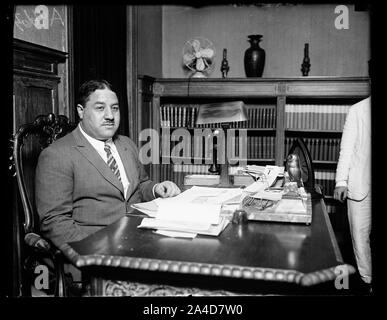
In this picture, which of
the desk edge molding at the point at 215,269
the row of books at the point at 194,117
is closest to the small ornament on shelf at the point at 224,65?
the row of books at the point at 194,117

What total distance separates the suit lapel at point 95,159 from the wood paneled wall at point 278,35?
2.73 meters

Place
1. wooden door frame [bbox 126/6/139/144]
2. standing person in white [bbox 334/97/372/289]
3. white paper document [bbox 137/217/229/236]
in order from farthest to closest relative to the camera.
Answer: wooden door frame [bbox 126/6/139/144]
standing person in white [bbox 334/97/372/289]
white paper document [bbox 137/217/229/236]

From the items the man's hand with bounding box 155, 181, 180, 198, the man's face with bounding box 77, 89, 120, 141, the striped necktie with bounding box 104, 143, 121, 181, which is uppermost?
the man's face with bounding box 77, 89, 120, 141

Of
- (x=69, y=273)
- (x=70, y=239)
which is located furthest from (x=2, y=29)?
(x=69, y=273)

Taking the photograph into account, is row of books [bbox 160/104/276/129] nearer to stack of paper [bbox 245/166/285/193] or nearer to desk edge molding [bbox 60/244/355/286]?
stack of paper [bbox 245/166/285/193]

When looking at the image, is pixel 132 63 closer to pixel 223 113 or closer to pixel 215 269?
pixel 223 113

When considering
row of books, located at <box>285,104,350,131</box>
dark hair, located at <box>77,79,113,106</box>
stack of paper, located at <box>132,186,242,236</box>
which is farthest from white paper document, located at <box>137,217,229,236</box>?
row of books, located at <box>285,104,350,131</box>

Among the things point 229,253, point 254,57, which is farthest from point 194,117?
point 229,253

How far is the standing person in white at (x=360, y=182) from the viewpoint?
2.78 metres

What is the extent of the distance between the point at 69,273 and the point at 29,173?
19.0 inches

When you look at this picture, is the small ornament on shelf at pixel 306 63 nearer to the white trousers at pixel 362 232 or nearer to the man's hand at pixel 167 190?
the white trousers at pixel 362 232

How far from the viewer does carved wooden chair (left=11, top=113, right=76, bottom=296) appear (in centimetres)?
156

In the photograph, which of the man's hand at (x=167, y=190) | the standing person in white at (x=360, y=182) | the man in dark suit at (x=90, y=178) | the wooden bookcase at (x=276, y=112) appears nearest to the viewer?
the man in dark suit at (x=90, y=178)

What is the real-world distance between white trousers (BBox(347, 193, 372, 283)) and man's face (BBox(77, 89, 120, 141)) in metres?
1.71
